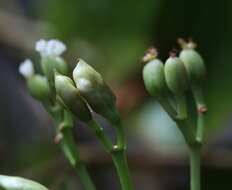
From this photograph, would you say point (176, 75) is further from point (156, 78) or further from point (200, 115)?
point (200, 115)

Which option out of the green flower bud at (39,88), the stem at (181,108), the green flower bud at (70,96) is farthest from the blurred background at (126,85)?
the green flower bud at (70,96)

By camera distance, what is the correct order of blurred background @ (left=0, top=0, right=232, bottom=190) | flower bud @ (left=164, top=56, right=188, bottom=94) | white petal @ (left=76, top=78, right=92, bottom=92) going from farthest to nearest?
blurred background @ (left=0, top=0, right=232, bottom=190)
flower bud @ (left=164, top=56, right=188, bottom=94)
white petal @ (left=76, top=78, right=92, bottom=92)

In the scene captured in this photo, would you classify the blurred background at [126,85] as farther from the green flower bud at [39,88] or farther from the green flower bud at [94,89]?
the green flower bud at [94,89]

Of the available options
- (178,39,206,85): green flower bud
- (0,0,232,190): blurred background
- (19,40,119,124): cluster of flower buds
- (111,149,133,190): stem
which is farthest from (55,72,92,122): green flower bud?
(0,0,232,190): blurred background

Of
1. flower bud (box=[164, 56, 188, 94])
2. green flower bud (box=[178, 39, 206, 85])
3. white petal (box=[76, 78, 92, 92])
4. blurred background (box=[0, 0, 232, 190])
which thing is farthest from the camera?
blurred background (box=[0, 0, 232, 190])

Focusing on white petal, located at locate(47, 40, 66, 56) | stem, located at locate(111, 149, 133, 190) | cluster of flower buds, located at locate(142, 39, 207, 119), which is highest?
white petal, located at locate(47, 40, 66, 56)

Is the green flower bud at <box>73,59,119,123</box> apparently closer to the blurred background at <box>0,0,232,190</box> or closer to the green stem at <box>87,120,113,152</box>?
the green stem at <box>87,120,113,152</box>
